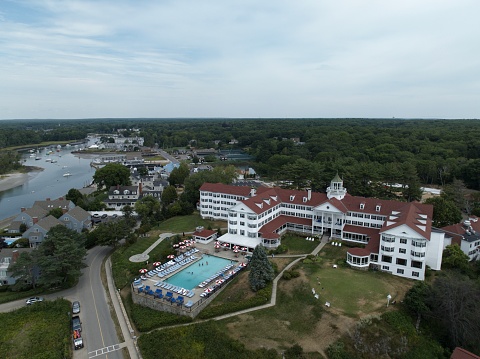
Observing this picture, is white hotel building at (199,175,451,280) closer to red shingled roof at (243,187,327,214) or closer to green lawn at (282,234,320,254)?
red shingled roof at (243,187,327,214)

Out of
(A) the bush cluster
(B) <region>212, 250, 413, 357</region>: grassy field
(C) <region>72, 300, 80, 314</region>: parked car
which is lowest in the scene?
(C) <region>72, 300, 80, 314</region>: parked car

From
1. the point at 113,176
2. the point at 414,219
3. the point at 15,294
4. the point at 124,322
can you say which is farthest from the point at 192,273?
the point at 113,176

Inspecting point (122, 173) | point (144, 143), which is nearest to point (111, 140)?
point (144, 143)

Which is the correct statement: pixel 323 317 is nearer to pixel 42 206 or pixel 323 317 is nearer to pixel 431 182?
pixel 42 206

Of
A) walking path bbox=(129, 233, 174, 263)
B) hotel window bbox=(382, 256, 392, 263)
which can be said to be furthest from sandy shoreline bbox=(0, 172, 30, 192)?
hotel window bbox=(382, 256, 392, 263)

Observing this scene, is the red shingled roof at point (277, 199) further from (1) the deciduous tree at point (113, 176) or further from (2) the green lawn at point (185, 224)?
(1) the deciduous tree at point (113, 176)

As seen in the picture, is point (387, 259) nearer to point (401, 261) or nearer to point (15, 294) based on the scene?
point (401, 261)
